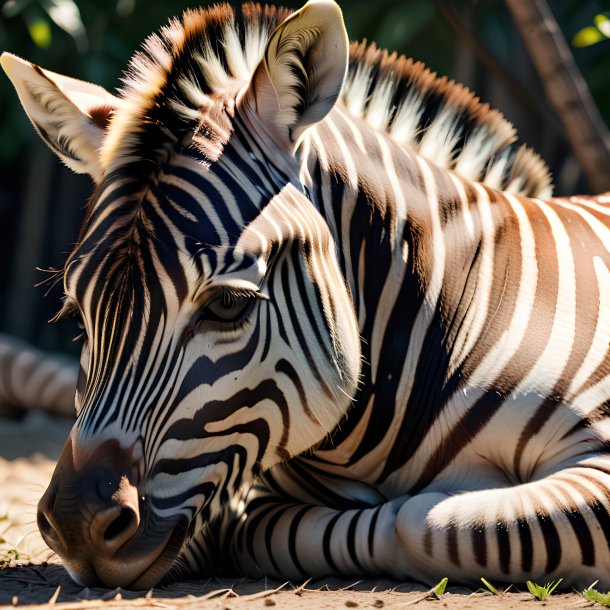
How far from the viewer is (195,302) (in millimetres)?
2594

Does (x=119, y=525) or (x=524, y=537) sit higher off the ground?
(x=524, y=537)

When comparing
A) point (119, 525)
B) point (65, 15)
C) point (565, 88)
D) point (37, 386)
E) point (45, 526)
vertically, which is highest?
point (565, 88)

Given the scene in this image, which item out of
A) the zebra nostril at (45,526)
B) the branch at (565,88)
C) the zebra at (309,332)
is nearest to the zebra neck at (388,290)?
the zebra at (309,332)

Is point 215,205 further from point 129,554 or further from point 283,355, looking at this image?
point 129,554

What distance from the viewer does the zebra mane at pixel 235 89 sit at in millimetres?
2820

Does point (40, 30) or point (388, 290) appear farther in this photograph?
point (40, 30)

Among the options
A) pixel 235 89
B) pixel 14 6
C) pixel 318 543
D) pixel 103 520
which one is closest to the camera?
pixel 103 520

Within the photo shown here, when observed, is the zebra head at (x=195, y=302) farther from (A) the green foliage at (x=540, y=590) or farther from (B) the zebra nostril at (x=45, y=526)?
(A) the green foliage at (x=540, y=590)

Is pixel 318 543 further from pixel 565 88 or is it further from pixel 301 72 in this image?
pixel 565 88

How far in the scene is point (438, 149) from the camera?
3.56 meters

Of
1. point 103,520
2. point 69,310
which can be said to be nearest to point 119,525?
point 103,520

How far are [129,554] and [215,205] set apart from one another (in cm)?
103

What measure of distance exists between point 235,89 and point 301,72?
30cm

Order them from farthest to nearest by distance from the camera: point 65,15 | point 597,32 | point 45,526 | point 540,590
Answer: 1. point 65,15
2. point 597,32
3. point 540,590
4. point 45,526
